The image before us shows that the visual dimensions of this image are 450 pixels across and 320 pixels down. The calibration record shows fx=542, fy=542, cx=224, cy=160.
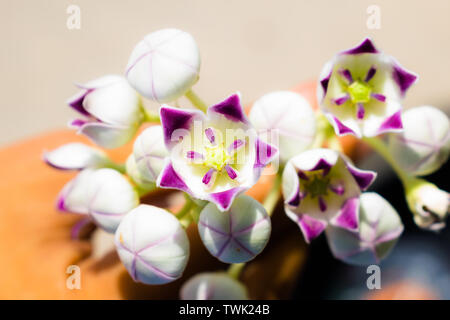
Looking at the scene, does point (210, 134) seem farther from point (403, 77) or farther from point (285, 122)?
point (403, 77)

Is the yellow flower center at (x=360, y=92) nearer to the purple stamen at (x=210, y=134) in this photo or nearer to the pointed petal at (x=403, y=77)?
the pointed petal at (x=403, y=77)

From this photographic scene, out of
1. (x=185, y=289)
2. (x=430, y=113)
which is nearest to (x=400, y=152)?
(x=430, y=113)

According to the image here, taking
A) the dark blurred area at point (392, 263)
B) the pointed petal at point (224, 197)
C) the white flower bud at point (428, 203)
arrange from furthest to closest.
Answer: the dark blurred area at point (392, 263)
the white flower bud at point (428, 203)
the pointed petal at point (224, 197)

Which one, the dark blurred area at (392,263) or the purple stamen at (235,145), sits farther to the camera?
the dark blurred area at (392,263)

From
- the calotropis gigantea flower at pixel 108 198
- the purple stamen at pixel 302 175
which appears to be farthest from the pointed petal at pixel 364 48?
the calotropis gigantea flower at pixel 108 198

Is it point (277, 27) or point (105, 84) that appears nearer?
point (105, 84)
